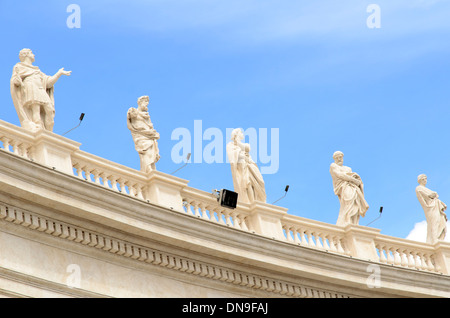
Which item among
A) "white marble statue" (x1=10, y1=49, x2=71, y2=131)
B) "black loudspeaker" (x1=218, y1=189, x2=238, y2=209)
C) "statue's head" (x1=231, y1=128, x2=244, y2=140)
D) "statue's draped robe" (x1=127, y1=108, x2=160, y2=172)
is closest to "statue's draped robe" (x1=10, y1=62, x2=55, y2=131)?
"white marble statue" (x1=10, y1=49, x2=71, y2=131)

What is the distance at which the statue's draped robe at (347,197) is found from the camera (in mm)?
29672

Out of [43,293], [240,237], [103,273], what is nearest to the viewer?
[43,293]

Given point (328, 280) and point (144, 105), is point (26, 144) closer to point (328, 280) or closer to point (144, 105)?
point (144, 105)

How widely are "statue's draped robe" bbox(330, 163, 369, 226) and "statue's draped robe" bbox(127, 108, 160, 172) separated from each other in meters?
6.15

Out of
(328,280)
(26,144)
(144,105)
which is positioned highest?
(144,105)

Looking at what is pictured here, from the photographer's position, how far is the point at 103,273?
77.1 ft

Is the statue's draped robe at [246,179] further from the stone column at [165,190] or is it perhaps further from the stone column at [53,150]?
the stone column at [53,150]

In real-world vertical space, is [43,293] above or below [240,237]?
below

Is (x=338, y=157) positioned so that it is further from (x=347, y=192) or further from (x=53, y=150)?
(x=53, y=150)

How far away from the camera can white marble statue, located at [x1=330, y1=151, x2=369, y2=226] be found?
29.7 m

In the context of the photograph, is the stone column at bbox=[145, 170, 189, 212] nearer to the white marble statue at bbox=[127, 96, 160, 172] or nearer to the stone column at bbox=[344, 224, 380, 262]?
the white marble statue at bbox=[127, 96, 160, 172]

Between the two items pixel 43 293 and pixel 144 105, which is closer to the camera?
pixel 43 293

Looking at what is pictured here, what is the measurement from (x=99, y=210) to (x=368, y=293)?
8.32 meters
